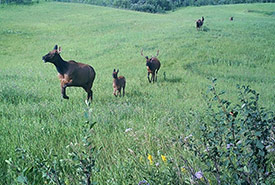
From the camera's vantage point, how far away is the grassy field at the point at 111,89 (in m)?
2.94

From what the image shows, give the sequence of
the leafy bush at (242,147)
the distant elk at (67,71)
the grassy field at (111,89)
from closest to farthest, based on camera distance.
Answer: the leafy bush at (242,147) < the grassy field at (111,89) < the distant elk at (67,71)

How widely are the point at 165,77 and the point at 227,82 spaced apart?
2.58 m

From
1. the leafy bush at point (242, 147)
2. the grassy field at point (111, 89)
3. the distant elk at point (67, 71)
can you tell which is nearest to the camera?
the leafy bush at point (242, 147)

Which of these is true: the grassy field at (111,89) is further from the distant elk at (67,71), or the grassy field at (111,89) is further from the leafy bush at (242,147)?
the distant elk at (67,71)

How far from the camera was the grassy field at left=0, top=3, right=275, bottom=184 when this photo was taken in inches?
116

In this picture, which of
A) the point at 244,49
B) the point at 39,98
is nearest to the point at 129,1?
the point at 244,49

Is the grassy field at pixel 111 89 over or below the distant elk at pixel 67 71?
below

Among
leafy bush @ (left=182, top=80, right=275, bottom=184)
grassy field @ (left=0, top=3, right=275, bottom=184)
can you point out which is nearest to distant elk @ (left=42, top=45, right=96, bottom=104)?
grassy field @ (left=0, top=3, right=275, bottom=184)

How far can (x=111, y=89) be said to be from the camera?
29.7 feet

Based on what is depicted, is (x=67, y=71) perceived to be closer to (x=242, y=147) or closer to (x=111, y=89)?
(x=111, y=89)

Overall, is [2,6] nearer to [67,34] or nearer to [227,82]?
[67,34]

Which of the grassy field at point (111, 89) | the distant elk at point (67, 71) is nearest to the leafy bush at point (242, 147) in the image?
the grassy field at point (111, 89)

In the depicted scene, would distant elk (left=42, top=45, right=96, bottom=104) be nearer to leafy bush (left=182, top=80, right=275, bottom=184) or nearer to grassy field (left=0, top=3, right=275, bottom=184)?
grassy field (left=0, top=3, right=275, bottom=184)

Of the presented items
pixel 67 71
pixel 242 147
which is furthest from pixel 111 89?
pixel 242 147
